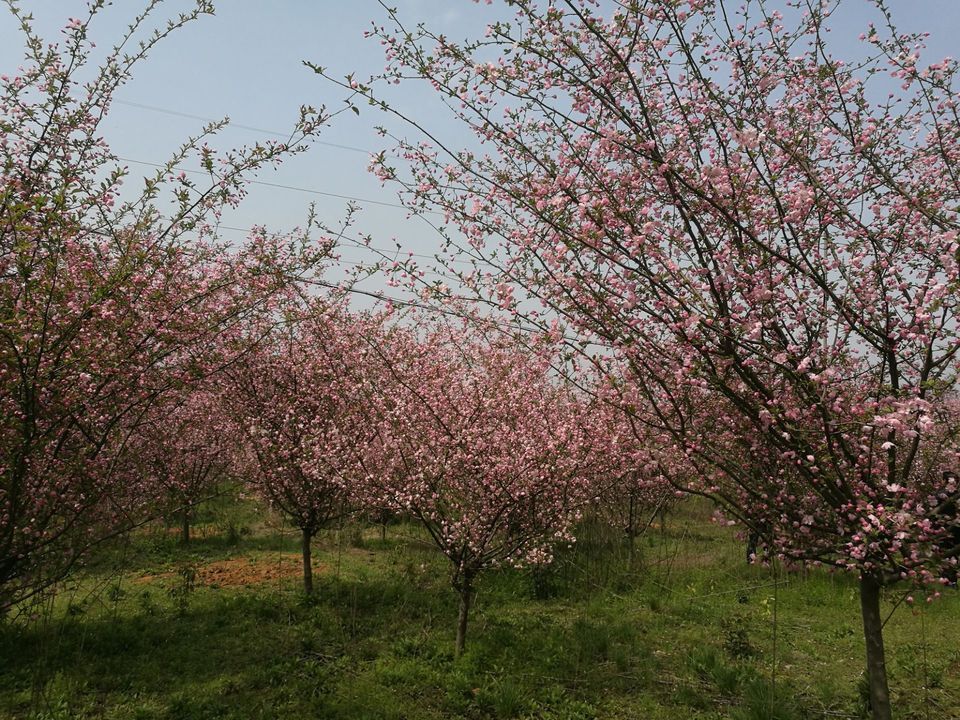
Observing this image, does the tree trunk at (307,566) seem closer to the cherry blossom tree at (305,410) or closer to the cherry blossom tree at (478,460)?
the cherry blossom tree at (305,410)

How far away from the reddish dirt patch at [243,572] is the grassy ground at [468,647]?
0.06 metres

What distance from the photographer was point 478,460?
266 inches

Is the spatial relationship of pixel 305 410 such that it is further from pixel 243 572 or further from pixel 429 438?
pixel 243 572

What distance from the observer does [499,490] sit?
685 cm

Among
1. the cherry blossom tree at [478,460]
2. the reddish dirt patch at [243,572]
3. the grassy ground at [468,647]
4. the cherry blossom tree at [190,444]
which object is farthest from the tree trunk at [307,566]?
the cherry blossom tree at [190,444]

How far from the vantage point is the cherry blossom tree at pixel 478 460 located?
6777 mm

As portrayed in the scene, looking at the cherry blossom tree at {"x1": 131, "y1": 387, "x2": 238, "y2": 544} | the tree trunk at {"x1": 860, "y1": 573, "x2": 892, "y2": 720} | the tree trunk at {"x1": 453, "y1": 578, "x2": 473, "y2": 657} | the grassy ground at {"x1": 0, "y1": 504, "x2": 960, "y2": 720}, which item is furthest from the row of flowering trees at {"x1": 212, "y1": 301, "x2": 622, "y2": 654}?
the tree trunk at {"x1": 860, "y1": 573, "x2": 892, "y2": 720}

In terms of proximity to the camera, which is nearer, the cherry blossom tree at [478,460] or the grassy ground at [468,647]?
the grassy ground at [468,647]

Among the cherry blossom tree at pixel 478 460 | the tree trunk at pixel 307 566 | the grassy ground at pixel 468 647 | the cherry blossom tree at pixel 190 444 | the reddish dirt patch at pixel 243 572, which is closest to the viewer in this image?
the grassy ground at pixel 468 647

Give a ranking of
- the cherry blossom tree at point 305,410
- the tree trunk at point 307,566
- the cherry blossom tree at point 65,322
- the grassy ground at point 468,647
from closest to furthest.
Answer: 1. the cherry blossom tree at point 65,322
2. the grassy ground at point 468,647
3. the cherry blossom tree at point 305,410
4. the tree trunk at point 307,566

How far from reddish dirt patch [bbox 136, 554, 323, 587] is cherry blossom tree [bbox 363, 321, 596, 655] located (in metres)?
3.35

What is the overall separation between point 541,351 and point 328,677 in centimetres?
443

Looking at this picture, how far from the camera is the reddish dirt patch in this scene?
9953 mm

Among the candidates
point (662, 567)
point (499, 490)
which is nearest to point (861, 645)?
point (662, 567)
